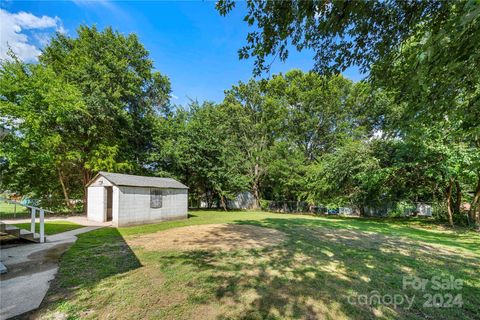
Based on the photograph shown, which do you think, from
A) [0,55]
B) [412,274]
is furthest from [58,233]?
[0,55]

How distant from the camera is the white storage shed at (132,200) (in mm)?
9453

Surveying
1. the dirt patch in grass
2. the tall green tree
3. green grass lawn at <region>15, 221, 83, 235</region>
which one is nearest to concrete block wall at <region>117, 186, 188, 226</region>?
green grass lawn at <region>15, 221, 83, 235</region>

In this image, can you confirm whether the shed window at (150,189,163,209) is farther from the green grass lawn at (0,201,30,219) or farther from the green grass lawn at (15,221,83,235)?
the green grass lawn at (0,201,30,219)

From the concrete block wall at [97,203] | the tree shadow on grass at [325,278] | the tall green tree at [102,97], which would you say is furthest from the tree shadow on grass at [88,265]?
the tall green tree at [102,97]

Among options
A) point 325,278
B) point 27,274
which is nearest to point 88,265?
point 27,274

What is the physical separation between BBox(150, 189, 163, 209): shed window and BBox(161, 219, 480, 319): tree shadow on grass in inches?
262

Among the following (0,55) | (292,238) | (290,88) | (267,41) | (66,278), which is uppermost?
(290,88)

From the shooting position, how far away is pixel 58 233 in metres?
7.27

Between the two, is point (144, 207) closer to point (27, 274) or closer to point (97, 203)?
point (97, 203)

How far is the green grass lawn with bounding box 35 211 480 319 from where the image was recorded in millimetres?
2711

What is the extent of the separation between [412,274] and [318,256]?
1.86 metres

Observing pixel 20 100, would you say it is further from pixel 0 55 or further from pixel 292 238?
pixel 292 238

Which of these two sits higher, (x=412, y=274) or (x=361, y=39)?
(x=361, y=39)

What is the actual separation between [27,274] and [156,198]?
757 centimetres
